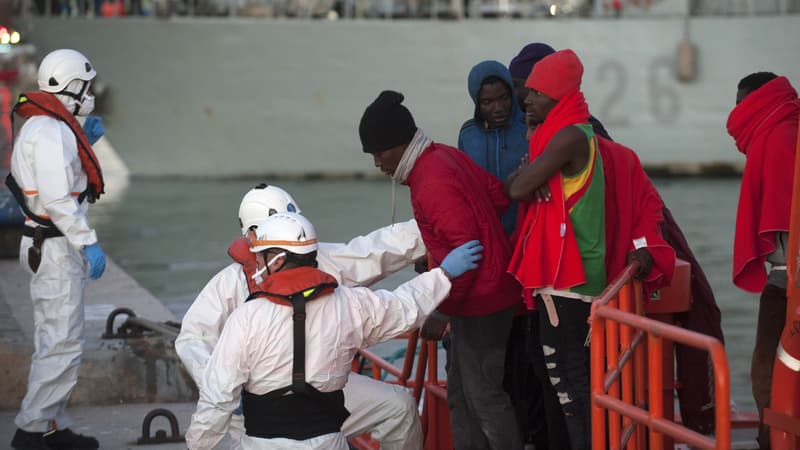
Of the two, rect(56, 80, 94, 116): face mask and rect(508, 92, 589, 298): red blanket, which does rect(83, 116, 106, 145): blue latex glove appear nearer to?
rect(56, 80, 94, 116): face mask

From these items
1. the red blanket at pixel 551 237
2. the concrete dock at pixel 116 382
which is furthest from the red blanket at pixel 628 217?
the concrete dock at pixel 116 382

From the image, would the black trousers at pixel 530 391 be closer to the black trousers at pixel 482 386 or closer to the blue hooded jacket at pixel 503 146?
the black trousers at pixel 482 386

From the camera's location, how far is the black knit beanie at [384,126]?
17.4 feet

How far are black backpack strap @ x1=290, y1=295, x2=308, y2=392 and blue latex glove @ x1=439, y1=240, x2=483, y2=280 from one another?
0.81 meters

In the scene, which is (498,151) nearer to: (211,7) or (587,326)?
(587,326)

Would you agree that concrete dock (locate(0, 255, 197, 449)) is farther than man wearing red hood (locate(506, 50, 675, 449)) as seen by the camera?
Yes

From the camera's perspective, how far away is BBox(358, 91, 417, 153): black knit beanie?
5316mm

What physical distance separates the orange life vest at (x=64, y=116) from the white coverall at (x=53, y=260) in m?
0.04

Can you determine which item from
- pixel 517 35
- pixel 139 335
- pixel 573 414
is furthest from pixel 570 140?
pixel 517 35

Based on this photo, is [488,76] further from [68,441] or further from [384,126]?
[68,441]

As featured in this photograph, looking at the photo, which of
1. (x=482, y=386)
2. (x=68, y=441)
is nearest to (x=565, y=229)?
(x=482, y=386)

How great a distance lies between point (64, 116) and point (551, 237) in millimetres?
3040

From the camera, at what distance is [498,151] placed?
595cm

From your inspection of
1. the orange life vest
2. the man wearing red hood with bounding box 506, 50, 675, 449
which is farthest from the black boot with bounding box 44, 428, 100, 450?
the man wearing red hood with bounding box 506, 50, 675, 449
